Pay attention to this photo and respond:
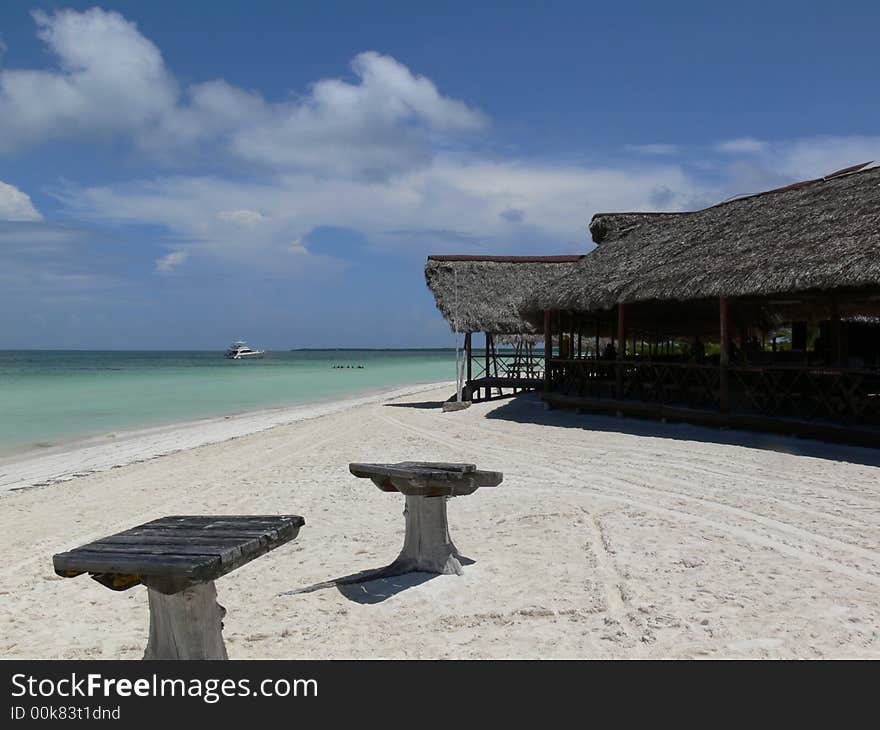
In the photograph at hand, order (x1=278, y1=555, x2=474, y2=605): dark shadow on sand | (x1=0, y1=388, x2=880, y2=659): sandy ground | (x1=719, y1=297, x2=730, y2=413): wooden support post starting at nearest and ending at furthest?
(x1=0, y1=388, x2=880, y2=659): sandy ground, (x1=278, y1=555, x2=474, y2=605): dark shadow on sand, (x1=719, y1=297, x2=730, y2=413): wooden support post

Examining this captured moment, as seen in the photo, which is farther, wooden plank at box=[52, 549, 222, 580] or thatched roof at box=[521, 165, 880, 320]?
thatched roof at box=[521, 165, 880, 320]

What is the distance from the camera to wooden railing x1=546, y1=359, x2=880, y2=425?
30.9ft

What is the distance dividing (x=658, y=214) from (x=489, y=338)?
5.07m

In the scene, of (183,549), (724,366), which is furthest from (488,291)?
(183,549)

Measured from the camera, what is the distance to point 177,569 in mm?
2576

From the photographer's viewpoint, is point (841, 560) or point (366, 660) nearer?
point (366, 660)

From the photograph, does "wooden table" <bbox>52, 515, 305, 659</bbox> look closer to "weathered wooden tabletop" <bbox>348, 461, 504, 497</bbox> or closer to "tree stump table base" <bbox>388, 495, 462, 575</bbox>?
"weathered wooden tabletop" <bbox>348, 461, 504, 497</bbox>

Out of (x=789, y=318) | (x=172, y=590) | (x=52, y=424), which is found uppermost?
(x=789, y=318)

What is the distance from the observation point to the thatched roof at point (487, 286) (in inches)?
683

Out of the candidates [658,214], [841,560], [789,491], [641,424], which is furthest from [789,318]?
[841,560]

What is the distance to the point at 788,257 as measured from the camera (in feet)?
32.4

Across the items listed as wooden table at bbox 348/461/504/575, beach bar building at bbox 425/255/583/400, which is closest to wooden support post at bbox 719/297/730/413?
beach bar building at bbox 425/255/583/400
